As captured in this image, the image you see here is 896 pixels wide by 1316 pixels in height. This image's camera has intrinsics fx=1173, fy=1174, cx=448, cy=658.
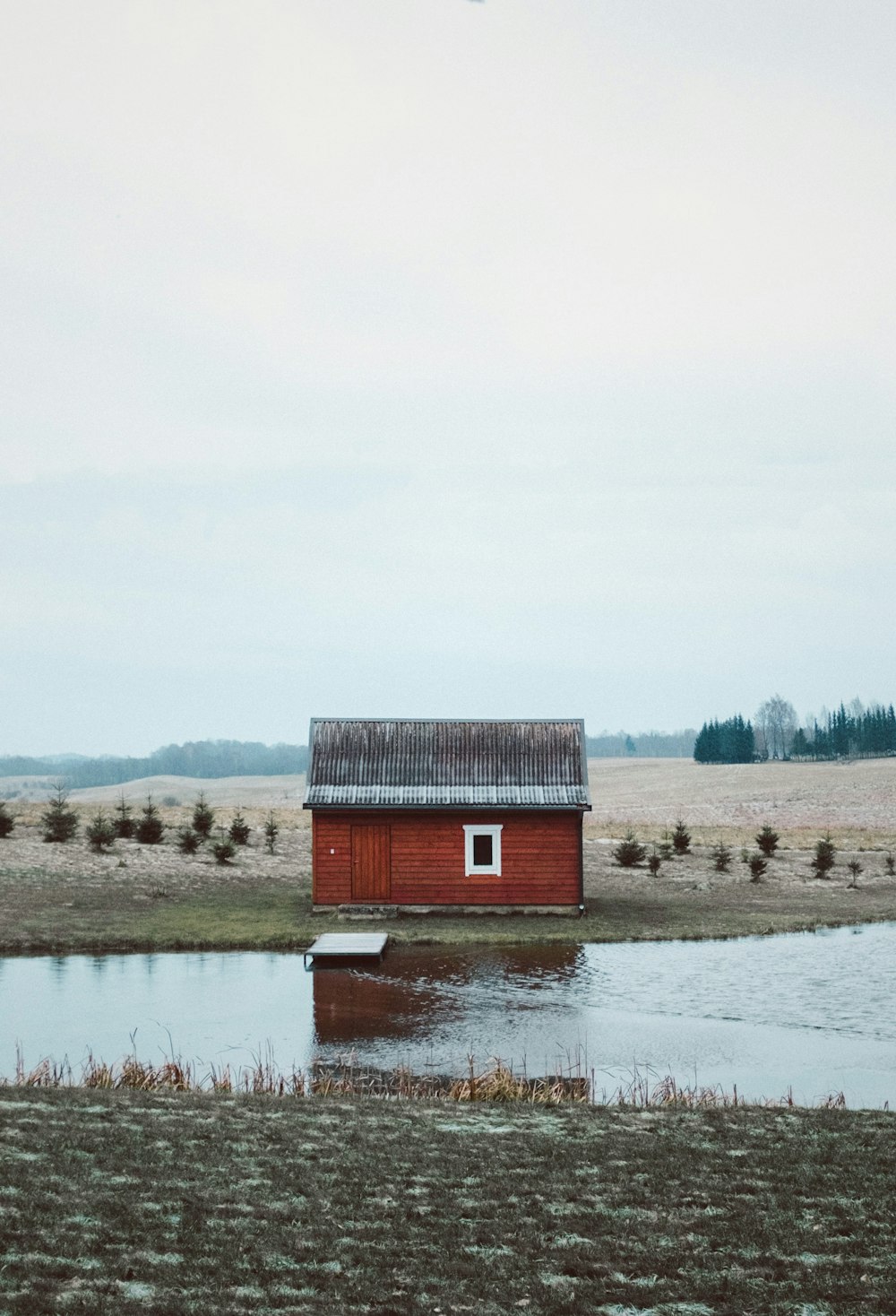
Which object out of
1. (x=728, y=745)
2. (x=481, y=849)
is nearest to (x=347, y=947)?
Result: (x=481, y=849)

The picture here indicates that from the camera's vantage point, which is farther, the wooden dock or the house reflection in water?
the wooden dock

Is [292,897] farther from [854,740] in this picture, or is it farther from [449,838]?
[854,740]

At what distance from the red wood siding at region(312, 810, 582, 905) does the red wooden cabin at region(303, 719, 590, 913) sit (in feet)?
0.09

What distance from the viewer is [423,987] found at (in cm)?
2292

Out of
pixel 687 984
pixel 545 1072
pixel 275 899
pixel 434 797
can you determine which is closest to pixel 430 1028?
pixel 545 1072

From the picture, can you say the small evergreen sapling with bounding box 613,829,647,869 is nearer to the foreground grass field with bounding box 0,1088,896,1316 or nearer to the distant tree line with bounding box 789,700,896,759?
the foreground grass field with bounding box 0,1088,896,1316

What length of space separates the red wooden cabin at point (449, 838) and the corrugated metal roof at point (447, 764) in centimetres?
5

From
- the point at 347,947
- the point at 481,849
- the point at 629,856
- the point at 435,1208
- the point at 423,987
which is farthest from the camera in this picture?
the point at 629,856

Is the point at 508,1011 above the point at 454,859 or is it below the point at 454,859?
below

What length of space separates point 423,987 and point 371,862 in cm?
1157

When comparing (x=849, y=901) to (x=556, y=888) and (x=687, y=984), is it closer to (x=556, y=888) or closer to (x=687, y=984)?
(x=556, y=888)

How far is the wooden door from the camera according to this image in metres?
34.1

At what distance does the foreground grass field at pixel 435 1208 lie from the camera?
309 inches

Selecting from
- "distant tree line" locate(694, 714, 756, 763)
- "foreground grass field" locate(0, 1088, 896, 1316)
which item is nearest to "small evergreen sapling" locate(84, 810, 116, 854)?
"foreground grass field" locate(0, 1088, 896, 1316)
